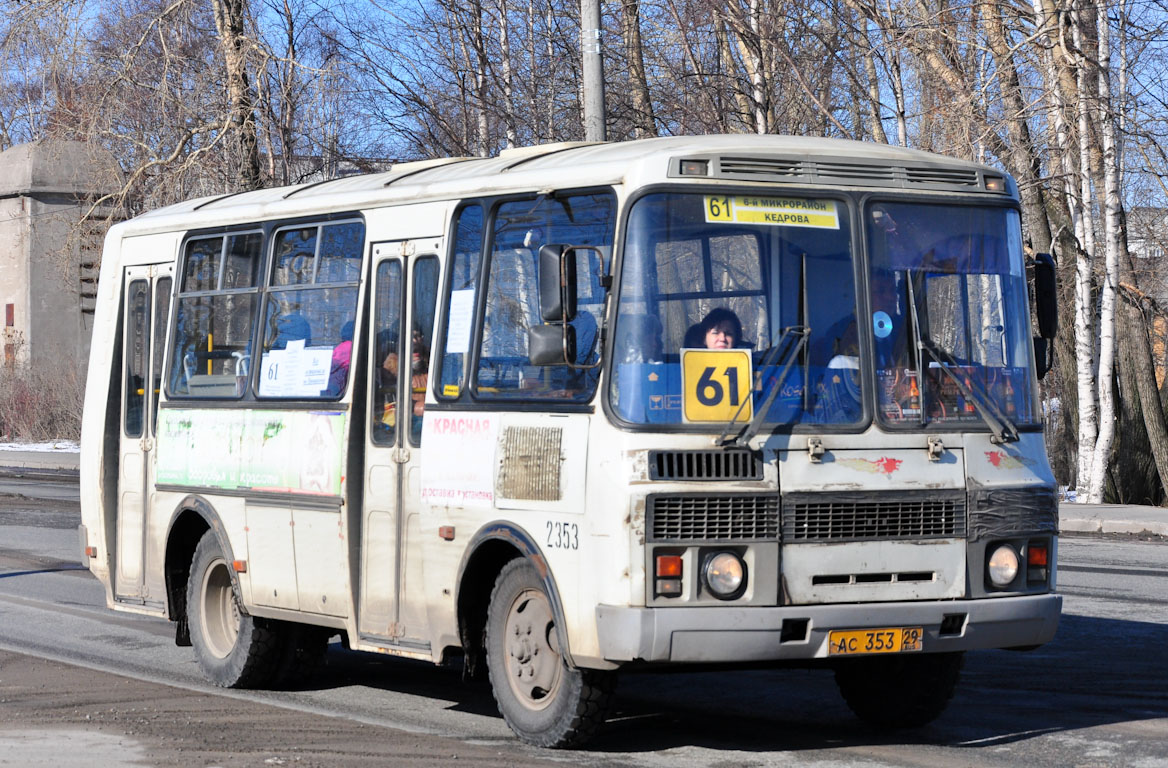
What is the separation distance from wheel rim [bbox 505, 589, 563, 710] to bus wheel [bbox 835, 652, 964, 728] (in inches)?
55.3

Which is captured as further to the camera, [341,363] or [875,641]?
[341,363]

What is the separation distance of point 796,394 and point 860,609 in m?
0.97

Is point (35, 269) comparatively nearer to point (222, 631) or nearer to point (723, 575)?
point (222, 631)

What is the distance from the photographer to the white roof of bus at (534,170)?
789 cm

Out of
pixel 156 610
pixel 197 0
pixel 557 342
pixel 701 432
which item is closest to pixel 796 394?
pixel 701 432

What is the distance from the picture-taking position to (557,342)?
302 inches

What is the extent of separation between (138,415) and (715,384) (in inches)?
199

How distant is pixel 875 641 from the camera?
7645 millimetres

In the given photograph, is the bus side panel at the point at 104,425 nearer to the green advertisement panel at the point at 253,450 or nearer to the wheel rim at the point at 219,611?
the green advertisement panel at the point at 253,450

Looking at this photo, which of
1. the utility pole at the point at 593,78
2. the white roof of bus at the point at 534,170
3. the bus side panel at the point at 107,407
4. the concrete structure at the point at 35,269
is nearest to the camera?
the white roof of bus at the point at 534,170

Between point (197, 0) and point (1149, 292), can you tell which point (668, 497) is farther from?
point (197, 0)

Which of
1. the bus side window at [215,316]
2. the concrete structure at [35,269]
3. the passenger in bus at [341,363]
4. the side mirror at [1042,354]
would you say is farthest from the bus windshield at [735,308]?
the concrete structure at [35,269]

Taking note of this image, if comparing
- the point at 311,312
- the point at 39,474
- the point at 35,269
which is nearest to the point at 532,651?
the point at 311,312

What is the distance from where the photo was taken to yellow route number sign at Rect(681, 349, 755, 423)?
758 cm
